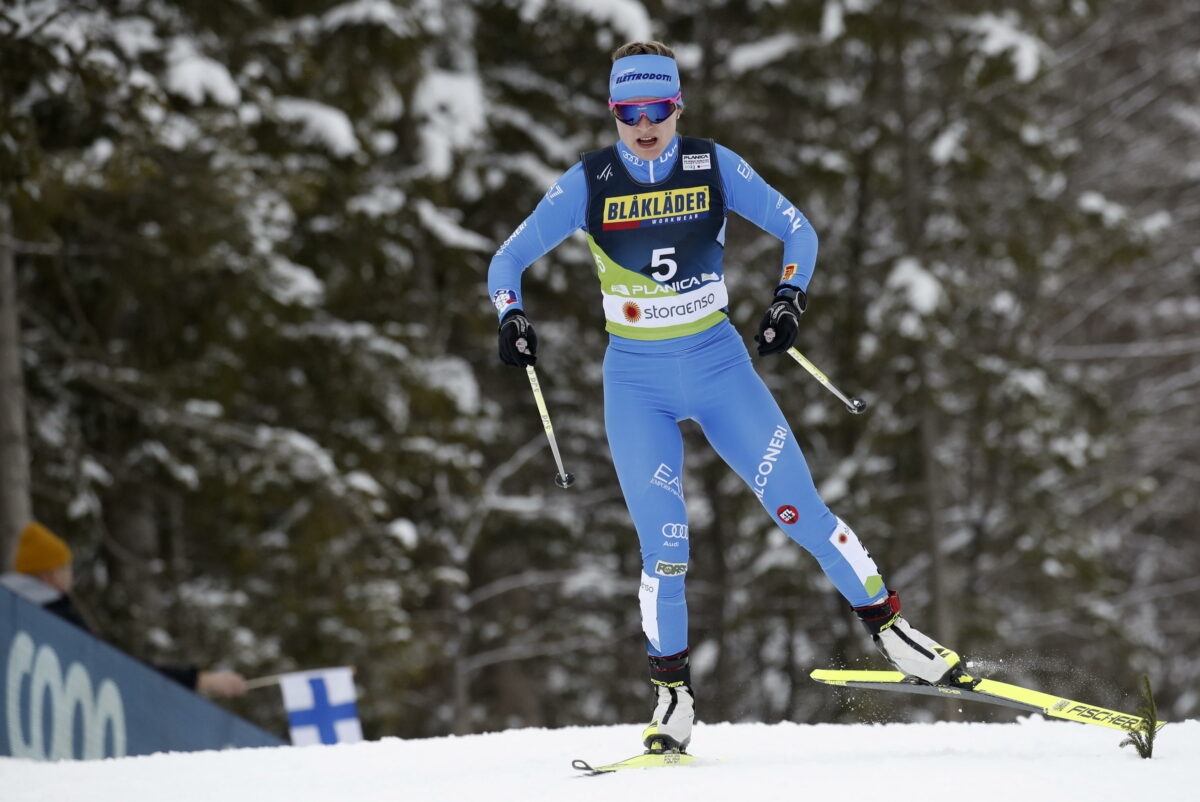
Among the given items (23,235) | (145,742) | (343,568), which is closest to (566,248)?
(343,568)

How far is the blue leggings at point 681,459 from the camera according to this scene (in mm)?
5066

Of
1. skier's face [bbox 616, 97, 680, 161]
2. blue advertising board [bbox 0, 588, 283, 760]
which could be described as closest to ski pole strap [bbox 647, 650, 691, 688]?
skier's face [bbox 616, 97, 680, 161]

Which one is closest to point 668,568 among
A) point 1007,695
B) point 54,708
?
point 1007,695

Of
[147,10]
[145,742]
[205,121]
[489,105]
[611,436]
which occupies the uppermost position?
[489,105]

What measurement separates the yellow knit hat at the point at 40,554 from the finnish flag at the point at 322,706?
165cm

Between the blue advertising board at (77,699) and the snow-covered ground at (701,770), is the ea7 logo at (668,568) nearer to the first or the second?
the snow-covered ground at (701,770)

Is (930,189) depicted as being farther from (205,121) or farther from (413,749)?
(413,749)

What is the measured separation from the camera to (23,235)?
948cm

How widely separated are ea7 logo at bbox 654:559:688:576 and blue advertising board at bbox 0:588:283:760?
2792mm

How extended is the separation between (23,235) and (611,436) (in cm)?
585

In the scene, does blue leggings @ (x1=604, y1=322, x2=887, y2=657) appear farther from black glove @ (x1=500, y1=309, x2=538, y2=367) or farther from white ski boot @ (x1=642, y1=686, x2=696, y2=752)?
black glove @ (x1=500, y1=309, x2=538, y2=367)

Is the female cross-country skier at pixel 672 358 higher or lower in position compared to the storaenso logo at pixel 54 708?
higher

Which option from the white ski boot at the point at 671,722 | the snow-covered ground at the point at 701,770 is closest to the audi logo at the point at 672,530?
the white ski boot at the point at 671,722

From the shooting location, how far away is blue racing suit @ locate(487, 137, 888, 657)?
5.07 m
